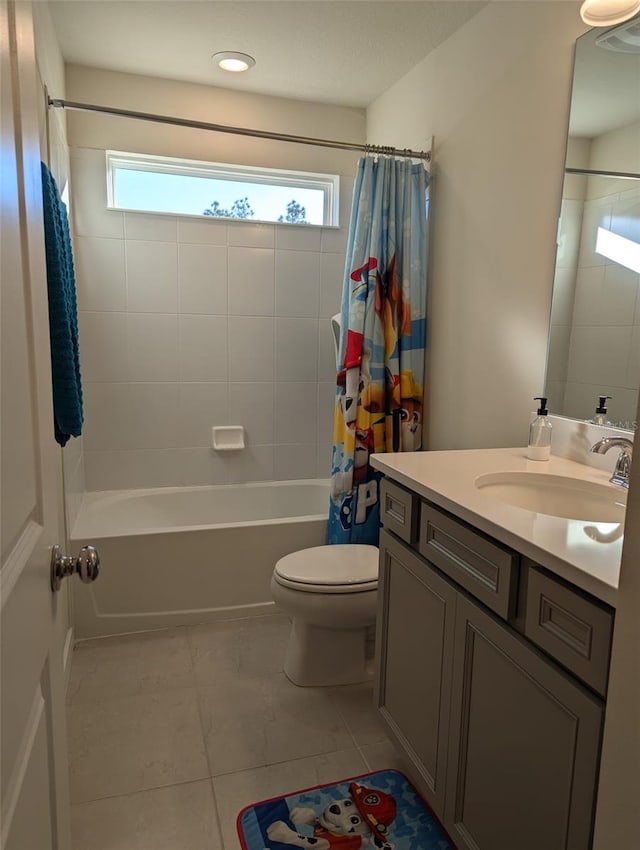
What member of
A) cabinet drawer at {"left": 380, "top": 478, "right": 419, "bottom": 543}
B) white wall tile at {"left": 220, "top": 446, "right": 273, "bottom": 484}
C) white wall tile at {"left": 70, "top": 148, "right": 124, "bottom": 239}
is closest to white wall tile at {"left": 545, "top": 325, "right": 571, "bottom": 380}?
cabinet drawer at {"left": 380, "top": 478, "right": 419, "bottom": 543}

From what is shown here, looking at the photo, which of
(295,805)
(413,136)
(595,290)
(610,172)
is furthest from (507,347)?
(295,805)

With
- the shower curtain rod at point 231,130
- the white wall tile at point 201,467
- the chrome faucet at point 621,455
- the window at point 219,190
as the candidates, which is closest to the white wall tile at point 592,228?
the chrome faucet at point 621,455

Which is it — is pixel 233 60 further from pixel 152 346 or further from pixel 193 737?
pixel 193 737

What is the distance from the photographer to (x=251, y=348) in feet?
10.2

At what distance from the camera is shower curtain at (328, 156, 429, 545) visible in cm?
238

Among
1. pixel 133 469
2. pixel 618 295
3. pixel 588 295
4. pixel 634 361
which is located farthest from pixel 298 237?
pixel 634 361

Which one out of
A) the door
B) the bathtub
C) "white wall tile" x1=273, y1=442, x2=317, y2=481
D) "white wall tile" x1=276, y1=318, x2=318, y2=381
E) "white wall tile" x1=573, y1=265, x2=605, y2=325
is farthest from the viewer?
"white wall tile" x1=273, y1=442, x2=317, y2=481

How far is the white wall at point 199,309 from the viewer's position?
2775 millimetres

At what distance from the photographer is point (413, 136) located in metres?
2.60

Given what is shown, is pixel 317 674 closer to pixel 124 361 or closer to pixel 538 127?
pixel 124 361

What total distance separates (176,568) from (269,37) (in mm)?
2289

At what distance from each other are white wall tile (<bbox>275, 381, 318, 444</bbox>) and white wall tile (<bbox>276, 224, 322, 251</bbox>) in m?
0.77

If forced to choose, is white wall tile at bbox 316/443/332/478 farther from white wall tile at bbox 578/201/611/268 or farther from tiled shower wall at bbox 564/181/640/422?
white wall tile at bbox 578/201/611/268

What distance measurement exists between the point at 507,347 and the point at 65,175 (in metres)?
2.09
